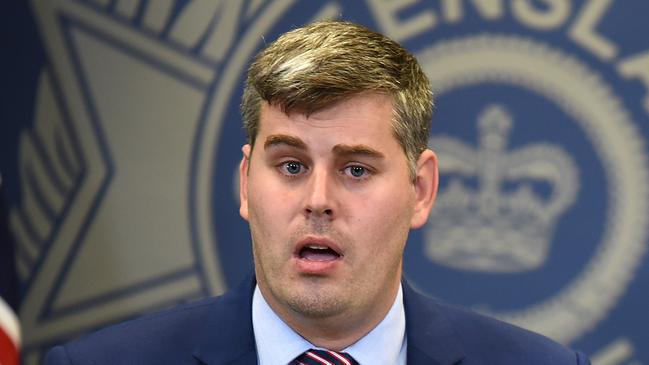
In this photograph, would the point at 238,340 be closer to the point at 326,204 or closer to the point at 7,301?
the point at 326,204

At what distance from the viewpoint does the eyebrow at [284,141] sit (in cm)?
192

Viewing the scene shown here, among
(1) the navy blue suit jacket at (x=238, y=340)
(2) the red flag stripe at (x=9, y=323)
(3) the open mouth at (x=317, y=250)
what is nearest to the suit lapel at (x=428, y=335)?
(1) the navy blue suit jacket at (x=238, y=340)

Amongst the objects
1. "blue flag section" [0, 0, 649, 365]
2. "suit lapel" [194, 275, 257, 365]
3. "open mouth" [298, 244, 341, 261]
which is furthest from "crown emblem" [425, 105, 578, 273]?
"open mouth" [298, 244, 341, 261]

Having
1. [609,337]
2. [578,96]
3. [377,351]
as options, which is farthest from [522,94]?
[377,351]

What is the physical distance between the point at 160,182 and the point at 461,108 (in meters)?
0.98

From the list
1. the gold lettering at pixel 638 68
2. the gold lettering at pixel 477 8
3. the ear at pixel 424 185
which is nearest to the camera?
the ear at pixel 424 185

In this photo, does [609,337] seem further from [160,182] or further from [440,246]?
[160,182]

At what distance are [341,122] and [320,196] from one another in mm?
137

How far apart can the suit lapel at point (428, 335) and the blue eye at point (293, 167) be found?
0.38 metres

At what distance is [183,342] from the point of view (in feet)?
6.75

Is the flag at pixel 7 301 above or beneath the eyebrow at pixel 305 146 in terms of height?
beneath

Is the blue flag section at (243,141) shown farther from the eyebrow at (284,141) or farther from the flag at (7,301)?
the eyebrow at (284,141)

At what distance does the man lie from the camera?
6.30ft

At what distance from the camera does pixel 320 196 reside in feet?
6.18
